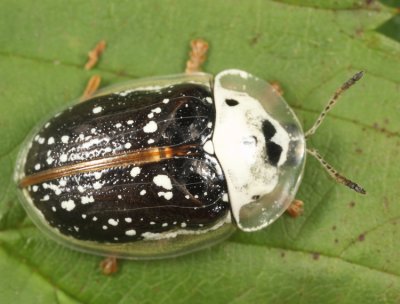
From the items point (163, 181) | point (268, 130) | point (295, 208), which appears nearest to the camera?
point (163, 181)

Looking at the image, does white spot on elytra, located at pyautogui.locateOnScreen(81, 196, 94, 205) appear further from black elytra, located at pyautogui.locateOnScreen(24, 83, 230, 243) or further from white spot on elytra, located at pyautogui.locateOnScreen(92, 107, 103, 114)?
white spot on elytra, located at pyautogui.locateOnScreen(92, 107, 103, 114)

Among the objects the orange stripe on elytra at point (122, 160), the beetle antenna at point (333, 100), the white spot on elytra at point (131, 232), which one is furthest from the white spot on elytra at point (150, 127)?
the beetle antenna at point (333, 100)

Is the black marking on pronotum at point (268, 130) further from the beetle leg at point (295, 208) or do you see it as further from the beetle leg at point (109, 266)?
the beetle leg at point (109, 266)

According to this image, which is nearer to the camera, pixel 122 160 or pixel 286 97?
pixel 122 160

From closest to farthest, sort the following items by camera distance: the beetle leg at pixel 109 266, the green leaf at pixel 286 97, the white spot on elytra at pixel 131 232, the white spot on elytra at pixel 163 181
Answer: the white spot on elytra at pixel 163 181 < the white spot on elytra at pixel 131 232 < the green leaf at pixel 286 97 < the beetle leg at pixel 109 266

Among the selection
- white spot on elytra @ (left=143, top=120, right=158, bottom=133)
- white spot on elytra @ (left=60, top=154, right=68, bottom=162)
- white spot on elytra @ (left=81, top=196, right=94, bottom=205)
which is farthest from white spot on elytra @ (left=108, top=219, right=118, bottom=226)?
white spot on elytra @ (left=143, top=120, right=158, bottom=133)

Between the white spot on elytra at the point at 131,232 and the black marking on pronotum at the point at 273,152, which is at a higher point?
the black marking on pronotum at the point at 273,152

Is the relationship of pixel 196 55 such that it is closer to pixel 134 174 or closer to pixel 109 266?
pixel 134 174

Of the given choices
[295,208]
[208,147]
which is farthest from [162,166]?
[295,208]

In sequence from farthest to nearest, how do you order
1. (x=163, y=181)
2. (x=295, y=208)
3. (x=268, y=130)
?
1. (x=295, y=208)
2. (x=268, y=130)
3. (x=163, y=181)
